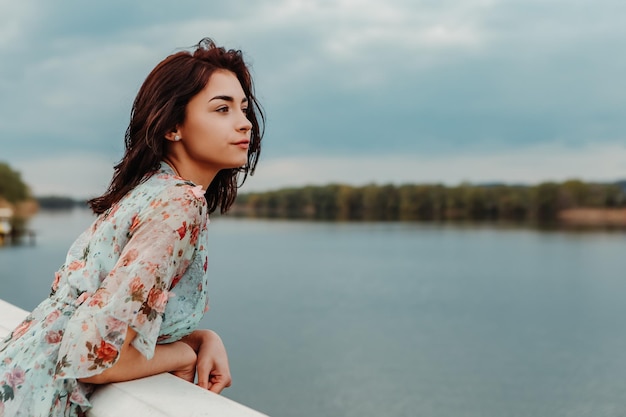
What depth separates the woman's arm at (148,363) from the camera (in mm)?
1148

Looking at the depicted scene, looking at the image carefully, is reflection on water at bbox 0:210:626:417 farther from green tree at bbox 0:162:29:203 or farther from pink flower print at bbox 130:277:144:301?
green tree at bbox 0:162:29:203

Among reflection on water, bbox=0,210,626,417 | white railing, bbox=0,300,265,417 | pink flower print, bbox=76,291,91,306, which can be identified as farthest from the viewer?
reflection on water, bbox=0,210,626,417

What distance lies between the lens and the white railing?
1.09 meters

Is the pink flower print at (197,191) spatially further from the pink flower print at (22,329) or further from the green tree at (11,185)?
the green tree at (11,185)

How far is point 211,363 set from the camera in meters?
1.38

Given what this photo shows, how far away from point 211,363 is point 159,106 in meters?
0.56

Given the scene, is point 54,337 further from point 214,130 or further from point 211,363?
point 214,130

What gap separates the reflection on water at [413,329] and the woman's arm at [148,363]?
962 centimetres

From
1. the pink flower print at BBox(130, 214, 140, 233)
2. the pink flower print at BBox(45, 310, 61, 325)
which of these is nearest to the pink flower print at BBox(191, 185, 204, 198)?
the pink flower print at BBox(130, 214, 140, 233)

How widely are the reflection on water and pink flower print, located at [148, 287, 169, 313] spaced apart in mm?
9845

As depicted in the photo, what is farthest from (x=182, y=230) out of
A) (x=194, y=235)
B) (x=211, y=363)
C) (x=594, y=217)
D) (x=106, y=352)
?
(x=594, y=217)

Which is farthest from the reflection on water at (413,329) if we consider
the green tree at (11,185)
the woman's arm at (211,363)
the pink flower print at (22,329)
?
the green tree at (11,185)

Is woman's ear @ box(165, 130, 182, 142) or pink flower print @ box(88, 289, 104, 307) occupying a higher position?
woman's ear @ box(165, 130, 182, 142)

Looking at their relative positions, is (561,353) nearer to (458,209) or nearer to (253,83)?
(253,83)
